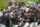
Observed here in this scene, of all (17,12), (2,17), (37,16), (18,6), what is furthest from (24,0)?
(2,17)

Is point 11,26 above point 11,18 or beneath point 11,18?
beneath

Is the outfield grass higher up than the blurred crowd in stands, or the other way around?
the outfield grass

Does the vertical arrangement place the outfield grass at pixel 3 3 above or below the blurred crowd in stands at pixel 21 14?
above

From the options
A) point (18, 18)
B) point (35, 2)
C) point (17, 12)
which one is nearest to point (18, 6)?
point (17, 12)

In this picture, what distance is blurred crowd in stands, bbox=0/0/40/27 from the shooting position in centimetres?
207

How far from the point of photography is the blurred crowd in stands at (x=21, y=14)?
207 cm

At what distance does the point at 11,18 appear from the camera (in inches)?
82.2

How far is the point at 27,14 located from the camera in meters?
2.08

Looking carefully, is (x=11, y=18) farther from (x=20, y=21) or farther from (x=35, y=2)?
(x=35, y=2)

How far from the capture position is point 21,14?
2080mm

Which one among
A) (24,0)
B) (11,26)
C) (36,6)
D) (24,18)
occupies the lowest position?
(11,26)

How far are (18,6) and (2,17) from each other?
47 cm

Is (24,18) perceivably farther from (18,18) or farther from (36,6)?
(36,6)

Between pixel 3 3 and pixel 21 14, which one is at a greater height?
pixel 3 3
